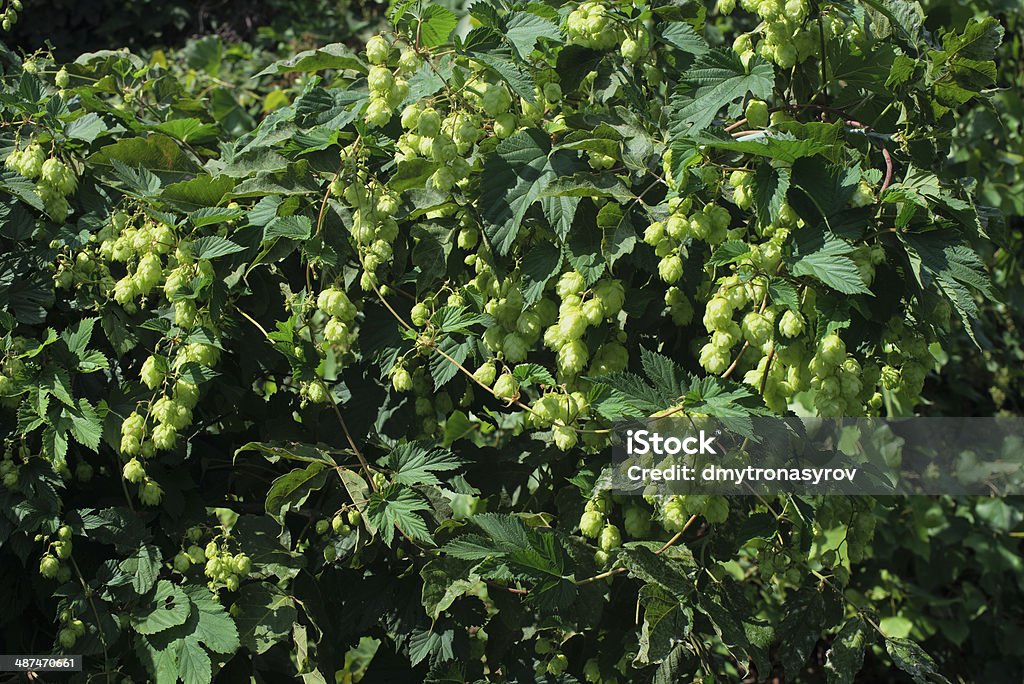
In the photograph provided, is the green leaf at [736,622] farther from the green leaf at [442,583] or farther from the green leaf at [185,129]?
the green leaf at [185,129]

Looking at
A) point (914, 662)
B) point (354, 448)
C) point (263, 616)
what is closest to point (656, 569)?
point (914, 662)

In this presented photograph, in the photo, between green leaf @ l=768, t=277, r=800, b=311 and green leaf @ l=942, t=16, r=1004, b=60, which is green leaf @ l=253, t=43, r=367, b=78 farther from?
green leaf @ l=942, t=16, r=1004, b=60

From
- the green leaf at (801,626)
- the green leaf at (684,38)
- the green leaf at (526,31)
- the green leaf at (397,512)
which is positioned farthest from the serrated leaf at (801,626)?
the green leaf at (526,31)

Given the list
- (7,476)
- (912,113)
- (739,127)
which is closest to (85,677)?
(7,476)

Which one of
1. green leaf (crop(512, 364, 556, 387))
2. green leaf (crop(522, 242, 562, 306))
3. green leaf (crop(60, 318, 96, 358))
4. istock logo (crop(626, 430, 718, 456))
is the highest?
green leaf (crop(522, 242, 562, 306))

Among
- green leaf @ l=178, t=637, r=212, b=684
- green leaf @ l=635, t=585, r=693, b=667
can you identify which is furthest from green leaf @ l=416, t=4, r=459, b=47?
green leaf @ l=178, t=637, r=212, b=684

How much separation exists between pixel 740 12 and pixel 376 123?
152 inches

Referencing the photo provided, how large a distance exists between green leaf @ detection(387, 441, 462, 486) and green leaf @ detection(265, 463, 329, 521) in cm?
14

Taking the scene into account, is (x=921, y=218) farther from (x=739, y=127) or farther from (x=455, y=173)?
(x=455, y=173)

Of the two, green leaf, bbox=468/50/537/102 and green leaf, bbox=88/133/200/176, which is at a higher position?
green leaf, bbox=468/50/537/102

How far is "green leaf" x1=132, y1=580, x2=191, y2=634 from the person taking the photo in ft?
6.36

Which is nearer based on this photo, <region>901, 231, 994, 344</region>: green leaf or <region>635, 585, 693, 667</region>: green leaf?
<region>901, 231, 994, 344</region>: green leaf

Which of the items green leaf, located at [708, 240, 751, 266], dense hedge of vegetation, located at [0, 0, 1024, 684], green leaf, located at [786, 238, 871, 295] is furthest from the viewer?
dense hedge of vegetation, located at [0, 0, 1024, 684]

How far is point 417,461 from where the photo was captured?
77.7 inches
